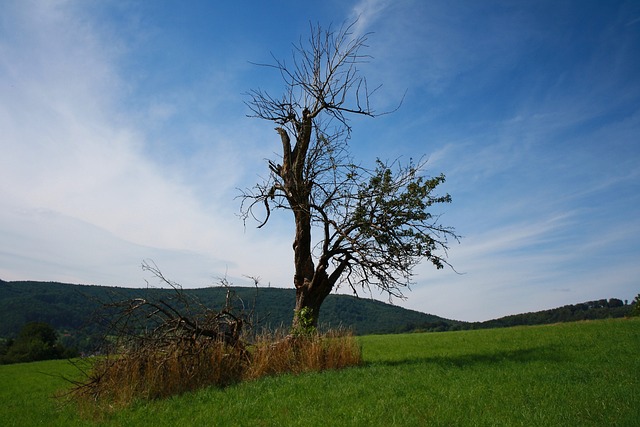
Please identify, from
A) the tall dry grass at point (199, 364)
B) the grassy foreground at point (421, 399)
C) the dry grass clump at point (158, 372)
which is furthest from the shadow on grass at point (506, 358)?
the dry grass clump at point (158, 372)

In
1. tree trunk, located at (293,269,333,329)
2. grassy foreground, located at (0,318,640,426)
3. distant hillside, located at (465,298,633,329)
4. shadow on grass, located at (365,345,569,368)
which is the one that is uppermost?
distant hillside, located at (465,298,633,329)

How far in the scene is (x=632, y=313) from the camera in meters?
33.7

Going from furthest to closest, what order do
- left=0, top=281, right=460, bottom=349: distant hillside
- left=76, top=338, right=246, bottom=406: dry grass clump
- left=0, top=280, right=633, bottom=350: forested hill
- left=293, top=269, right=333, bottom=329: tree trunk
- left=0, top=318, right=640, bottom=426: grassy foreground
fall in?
left=0, top=281, right=460, bottom=349: distant hillside, left=0, top=280, right=633, bottom=350: forested hill, left=293, top=269, right=333, bottom=329: tree trunk, left=76, top=338, right=246, bottom=406: dry grass clump, left=0, top=318, right=640, bottom=426: grassy foreground

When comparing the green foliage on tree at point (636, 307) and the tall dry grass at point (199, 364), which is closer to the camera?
the tall dry grass at point (199, 364)

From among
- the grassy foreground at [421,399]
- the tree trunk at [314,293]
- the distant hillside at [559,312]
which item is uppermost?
the distant hillside at [559,312]

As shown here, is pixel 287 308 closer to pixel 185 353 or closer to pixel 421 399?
pixel 185 353

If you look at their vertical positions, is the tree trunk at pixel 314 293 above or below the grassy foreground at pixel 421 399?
above

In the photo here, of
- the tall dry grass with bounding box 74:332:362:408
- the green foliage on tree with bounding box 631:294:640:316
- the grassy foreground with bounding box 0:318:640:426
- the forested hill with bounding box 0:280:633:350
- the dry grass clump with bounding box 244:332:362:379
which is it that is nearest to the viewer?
the grassy foreground with bounding box 0:318:640:426

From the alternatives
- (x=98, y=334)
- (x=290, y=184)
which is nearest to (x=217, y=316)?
(x=98, y=334)

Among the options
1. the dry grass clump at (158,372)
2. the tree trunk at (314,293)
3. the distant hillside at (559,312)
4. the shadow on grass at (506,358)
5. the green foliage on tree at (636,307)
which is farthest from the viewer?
the distant hillside at (559,312)

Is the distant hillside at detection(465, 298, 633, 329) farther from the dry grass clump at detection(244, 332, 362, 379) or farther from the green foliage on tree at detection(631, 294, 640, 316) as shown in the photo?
the dry grass clump at detection(244, 332, 362, 379)

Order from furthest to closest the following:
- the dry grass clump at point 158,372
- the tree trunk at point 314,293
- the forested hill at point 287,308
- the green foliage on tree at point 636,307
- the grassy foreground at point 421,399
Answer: the forested hill at point 287,308 → the green foliage on tree at point 636,307 → the tree trunk at point 314,293 → the dry grass clump at point 158,372 → the grassy foreground at point 421,399

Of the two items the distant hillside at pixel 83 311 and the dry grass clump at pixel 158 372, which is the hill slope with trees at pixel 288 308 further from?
the dry grass clump at pixel 158 372

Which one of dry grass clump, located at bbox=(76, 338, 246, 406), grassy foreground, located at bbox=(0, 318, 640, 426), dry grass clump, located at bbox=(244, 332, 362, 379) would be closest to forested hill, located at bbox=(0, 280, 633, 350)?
dry grass clump, located at bbox=(244, 332, 362, 379)
